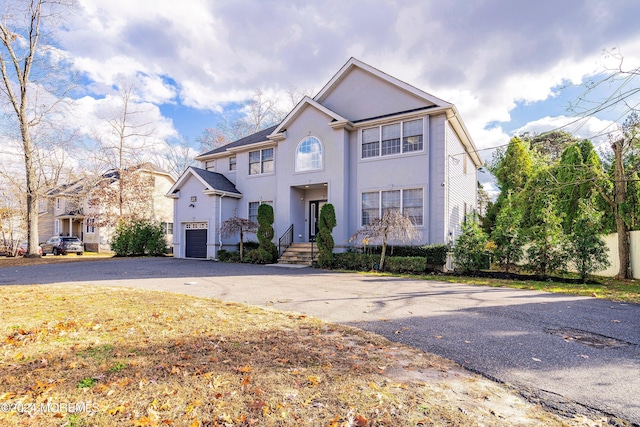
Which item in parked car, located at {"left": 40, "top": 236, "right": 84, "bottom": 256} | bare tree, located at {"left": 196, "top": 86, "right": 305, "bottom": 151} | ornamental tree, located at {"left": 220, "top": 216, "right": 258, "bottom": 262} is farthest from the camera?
bare tree, located at {"left": 196, "top": 86, "right": 305, "bottom": 151}

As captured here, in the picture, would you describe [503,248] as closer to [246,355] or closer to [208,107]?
[246,355]

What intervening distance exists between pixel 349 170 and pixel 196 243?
409 inches

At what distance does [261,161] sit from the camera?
19.3 m

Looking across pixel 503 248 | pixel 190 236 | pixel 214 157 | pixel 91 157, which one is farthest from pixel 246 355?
pixel 91 157

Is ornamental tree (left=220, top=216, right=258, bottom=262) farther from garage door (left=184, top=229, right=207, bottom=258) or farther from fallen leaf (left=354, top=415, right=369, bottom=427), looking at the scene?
fallen leaf (left=354, top=415, right=369, bottom=427)

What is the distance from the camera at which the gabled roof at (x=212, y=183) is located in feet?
60.8

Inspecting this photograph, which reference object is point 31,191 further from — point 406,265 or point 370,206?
point 406,265

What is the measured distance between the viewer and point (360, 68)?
1627 centimetres

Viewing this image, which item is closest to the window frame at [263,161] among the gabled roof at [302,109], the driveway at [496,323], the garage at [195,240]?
the gabled roof at [302,109]

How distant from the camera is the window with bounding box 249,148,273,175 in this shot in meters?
19.1

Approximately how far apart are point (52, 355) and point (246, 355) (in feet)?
7.13

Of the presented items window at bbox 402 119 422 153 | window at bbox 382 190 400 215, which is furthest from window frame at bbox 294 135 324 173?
window at bbox 402 119 422 153

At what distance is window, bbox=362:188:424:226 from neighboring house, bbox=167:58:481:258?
0.15 ft

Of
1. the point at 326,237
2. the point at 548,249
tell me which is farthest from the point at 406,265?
the point at 548,249
